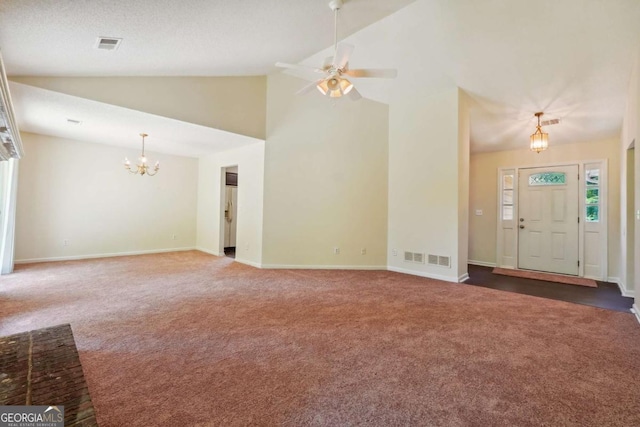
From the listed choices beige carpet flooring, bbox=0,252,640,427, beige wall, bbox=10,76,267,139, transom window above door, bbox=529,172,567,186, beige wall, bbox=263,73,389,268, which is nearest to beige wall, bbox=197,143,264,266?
beige wall, bbox=263,73,389,268

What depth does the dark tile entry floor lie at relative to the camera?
3.73 metres

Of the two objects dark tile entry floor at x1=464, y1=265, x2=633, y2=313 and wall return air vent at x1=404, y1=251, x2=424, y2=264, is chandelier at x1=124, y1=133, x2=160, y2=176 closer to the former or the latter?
wall return air vent at x1=404, y1=251, x2=424, y2=264

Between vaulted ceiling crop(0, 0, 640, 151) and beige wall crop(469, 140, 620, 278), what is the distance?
51 cm

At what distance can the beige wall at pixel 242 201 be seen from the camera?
5707 millimetres

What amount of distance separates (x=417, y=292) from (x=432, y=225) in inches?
54.0

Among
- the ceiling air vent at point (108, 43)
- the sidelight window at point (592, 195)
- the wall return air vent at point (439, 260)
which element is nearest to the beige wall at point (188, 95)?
the ceiling air vent at point (108, 43)

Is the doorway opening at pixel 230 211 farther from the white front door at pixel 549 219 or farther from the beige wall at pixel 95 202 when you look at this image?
the white front door at pixel 549 219

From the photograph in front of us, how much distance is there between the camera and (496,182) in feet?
20.0

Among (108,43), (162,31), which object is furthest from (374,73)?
(108,43)

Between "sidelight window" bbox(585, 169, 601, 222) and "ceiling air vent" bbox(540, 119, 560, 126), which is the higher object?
"ceiling air vent" bbox(540, 119, 560, 126)

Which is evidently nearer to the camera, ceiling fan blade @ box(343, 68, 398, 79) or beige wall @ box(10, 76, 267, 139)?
ceiling fan blade @ box(343, 68, 398, 79)

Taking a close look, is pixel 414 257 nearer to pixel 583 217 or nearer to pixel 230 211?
pixel 583 217

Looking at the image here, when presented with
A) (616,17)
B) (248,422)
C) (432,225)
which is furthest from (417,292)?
(616,17)

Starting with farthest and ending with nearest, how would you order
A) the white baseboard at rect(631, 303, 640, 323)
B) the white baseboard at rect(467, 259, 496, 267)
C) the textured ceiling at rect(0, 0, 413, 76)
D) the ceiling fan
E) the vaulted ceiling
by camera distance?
the white baseboard at rect(467, 259, 496, 267) → the white baseboard at rect(631, 303, 640, 323) → the ceiling fan → the vaulted ceiling → the textured ceiling at rect(0, 0, 413, 76)
